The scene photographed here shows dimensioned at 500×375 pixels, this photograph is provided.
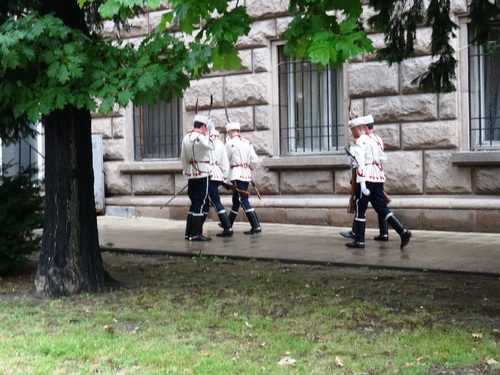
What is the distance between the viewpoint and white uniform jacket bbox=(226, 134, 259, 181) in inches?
619

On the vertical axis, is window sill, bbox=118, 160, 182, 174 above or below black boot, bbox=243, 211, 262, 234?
above

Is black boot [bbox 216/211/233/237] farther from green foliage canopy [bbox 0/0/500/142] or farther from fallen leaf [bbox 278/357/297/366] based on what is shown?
fallen leaf [bbox 278/357/297/366]

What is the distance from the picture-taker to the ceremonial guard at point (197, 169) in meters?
14.8

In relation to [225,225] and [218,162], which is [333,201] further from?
[218,162]

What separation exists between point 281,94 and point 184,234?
3.54 m

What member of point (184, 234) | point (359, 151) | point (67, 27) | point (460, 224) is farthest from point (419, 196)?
point (67, 27)

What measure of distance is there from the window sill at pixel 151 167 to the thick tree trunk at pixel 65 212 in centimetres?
914

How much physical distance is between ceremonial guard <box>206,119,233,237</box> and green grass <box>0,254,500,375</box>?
4.10 m

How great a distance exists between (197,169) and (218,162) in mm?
475

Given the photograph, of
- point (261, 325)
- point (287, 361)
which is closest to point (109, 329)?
point (261, 325)

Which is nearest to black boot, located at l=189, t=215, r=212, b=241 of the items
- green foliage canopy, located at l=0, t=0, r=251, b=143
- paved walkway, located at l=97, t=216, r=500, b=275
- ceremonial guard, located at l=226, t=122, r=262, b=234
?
paved walkway, located at l=97, t=216, r=500, b=275

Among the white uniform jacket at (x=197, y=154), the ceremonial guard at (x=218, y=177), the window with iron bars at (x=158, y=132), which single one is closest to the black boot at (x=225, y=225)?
the ceremonial guard at (x=218, y=177)

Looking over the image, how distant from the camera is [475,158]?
14891 mm

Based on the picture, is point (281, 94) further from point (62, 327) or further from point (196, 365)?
point (196, 365)
